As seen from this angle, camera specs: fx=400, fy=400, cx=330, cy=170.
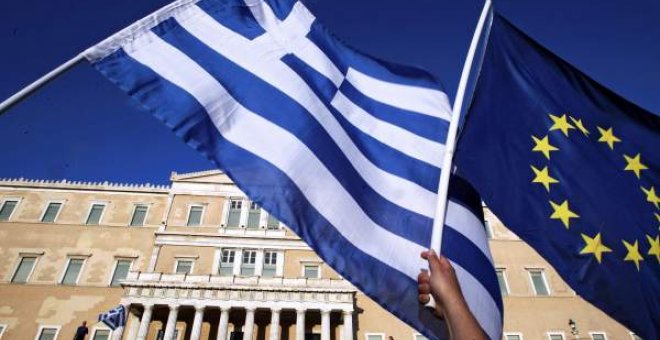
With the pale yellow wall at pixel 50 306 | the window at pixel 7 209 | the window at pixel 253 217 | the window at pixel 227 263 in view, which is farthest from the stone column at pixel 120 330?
the window at pixel 7 209

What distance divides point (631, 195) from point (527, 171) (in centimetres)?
127

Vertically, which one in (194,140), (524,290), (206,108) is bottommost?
(194,140)

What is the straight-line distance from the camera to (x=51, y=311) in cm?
2486

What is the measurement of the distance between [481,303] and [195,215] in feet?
91.9

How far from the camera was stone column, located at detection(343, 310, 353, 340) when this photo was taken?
75.2ft

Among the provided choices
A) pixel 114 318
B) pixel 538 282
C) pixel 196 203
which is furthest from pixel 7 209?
pixel 538 282

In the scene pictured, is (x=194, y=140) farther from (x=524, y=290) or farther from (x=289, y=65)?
(x=524, y=290)

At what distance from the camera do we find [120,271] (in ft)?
88.4

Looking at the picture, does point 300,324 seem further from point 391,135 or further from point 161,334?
point 391,135

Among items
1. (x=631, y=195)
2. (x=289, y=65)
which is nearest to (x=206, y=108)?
(x=289, y=65)

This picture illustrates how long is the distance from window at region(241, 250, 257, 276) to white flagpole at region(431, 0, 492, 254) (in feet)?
81.1

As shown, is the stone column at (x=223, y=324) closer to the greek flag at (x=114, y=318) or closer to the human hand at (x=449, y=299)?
the greek flag at (x=114, y=318)

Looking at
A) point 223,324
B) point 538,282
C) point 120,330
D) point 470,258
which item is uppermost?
point 538,282

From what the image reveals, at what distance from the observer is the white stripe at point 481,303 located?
10.7 feet
